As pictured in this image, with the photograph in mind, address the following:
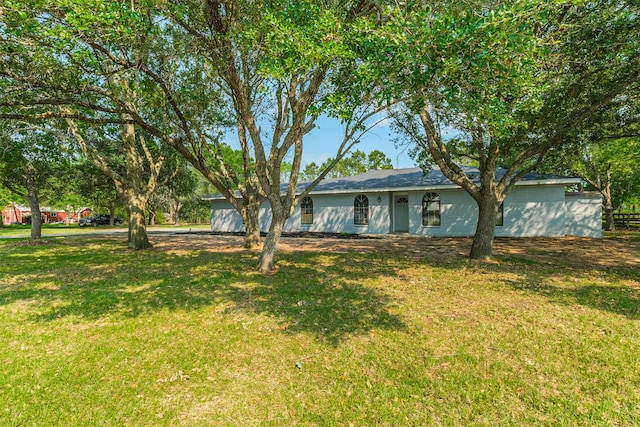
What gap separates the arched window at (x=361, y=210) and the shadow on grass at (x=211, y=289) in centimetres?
871

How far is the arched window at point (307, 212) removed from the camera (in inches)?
820

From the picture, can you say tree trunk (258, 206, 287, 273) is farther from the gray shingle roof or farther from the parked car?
the parked car

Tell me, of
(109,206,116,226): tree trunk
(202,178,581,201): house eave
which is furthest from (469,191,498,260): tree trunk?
(109,206,116,226): tree trunk

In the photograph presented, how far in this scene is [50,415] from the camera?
2764mm

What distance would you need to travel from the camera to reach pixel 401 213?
19641 mm

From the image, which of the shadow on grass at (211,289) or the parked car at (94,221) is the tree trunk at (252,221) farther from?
the parked car at (94,221)

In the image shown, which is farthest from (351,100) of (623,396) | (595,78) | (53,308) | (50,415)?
(595,78)

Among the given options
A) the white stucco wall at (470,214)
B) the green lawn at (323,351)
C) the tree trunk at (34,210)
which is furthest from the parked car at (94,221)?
the green lawn at (323,351)

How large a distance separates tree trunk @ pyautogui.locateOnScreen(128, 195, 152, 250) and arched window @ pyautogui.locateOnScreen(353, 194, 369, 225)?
11297mm

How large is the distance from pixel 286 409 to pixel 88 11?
5.71 m

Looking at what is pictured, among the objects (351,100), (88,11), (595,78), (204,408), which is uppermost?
(595,78)

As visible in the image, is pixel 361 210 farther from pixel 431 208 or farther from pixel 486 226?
pixel 486 226

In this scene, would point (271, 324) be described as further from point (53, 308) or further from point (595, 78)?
point (595, 78)

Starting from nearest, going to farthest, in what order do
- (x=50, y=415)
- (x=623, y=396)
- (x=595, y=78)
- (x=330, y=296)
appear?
1. (x=50, y=415)
2. (x=623, y=396)
3. (x=330, y=296)
4. (x=595, y=78)
